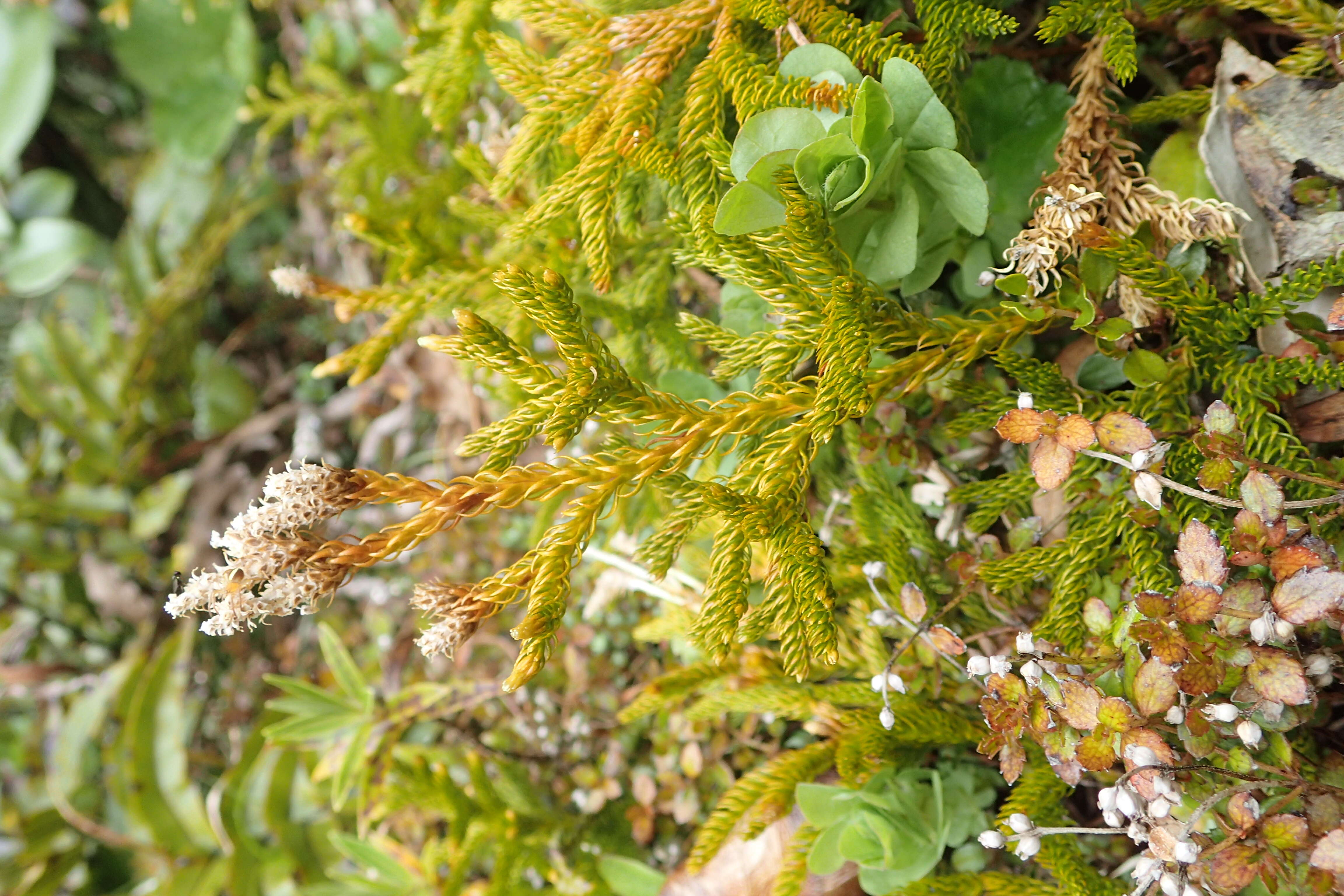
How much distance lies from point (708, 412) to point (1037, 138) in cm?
46

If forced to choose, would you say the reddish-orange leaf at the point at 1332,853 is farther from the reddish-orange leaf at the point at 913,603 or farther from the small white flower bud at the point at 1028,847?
the reddish-orange leaf at the point at 913,603

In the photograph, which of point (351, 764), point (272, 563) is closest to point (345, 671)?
point (351, 764)

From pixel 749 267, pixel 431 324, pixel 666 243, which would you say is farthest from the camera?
pixel 431 324

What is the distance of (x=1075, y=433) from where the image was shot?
2.05 feet

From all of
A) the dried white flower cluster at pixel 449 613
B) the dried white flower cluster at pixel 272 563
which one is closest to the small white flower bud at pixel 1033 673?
the dried white flower cluster at pixel 449 613

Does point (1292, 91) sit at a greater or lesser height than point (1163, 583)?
greater

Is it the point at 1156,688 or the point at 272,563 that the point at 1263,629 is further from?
the point at 272,563

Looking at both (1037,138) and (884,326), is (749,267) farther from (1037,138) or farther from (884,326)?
(1037,138)

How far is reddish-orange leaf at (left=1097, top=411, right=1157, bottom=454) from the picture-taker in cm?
62

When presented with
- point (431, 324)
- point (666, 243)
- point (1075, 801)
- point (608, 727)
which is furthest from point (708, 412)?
point (431, 324)

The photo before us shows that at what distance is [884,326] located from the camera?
2.28 ft

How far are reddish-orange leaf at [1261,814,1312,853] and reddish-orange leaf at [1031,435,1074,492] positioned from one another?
265 mm

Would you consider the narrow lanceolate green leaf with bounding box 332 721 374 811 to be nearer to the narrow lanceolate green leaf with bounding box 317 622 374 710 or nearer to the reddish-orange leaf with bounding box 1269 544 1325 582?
the narrow lanceolate green leaf with bounding box 317 622 374 710

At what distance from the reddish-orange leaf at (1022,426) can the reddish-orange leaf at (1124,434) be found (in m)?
0.04
